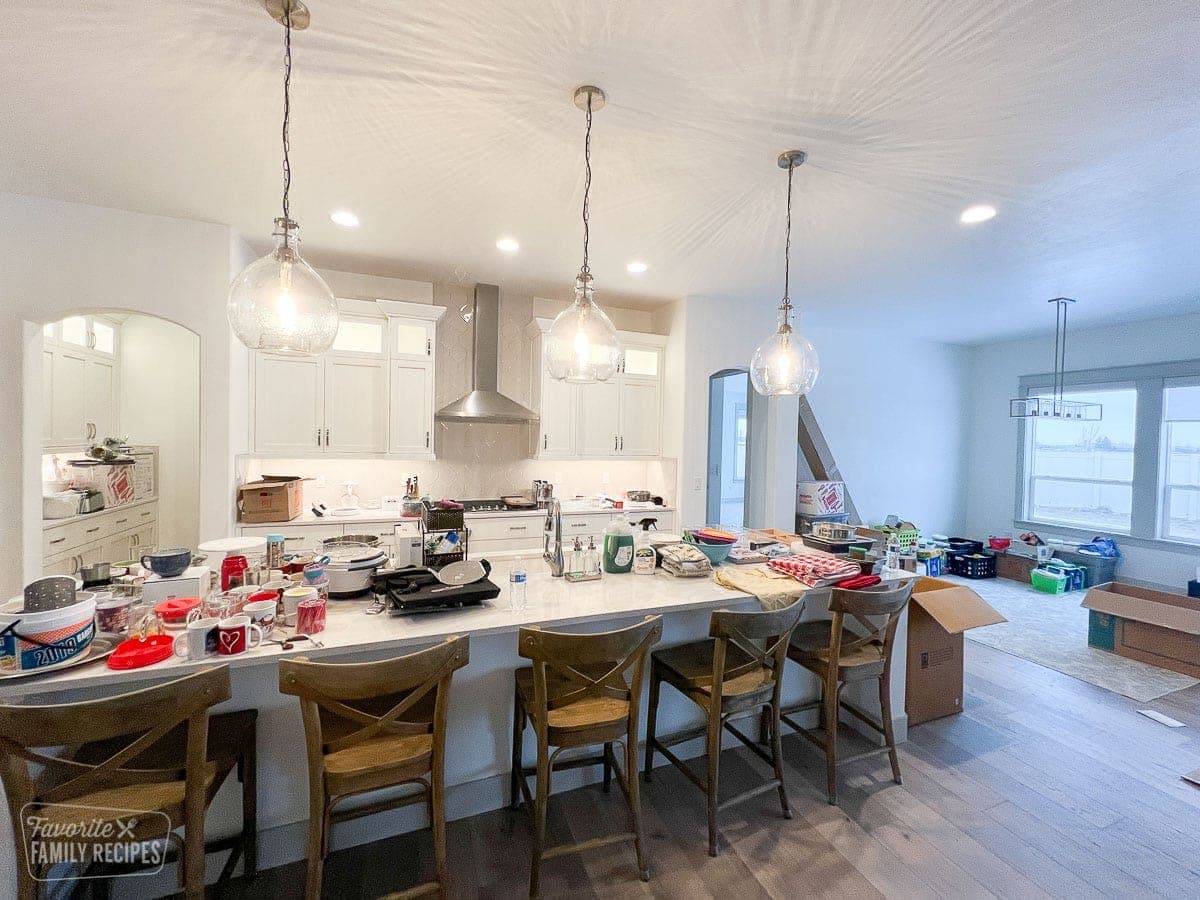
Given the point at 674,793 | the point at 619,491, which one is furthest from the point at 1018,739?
the point at 619,491

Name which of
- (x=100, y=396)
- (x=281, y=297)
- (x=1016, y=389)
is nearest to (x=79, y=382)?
(x=100, y=396)

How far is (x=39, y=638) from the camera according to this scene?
1302 millimetres

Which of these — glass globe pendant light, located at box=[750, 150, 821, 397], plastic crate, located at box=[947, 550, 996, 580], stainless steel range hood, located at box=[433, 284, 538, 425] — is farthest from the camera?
plastic crate, located at box=[947, 550, 996, 580]

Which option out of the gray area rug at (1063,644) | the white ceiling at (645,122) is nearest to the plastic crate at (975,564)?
the gray area rug at (1063,644)

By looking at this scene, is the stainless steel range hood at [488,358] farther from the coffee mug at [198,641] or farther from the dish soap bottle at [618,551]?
the coffee mug at [198,641]

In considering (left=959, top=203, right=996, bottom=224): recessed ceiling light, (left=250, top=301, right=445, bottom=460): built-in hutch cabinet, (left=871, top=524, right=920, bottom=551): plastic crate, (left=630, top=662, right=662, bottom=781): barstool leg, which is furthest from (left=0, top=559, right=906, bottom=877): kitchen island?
(left=871, top=524, right=920, bottom=551): plastic crate

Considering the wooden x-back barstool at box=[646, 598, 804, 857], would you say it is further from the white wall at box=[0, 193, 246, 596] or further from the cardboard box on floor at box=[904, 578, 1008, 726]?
the white wall at box=[0, 193, 246, 596]

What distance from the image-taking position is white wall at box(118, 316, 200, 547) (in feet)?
14.3

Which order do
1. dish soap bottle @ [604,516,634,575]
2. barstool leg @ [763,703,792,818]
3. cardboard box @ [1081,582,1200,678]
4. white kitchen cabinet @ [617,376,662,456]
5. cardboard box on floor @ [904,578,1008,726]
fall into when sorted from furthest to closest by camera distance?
white kitchen cabinet @ [617,376,662,456] → cardboard box @ [1081,582,1200,678] → cardboard box on floor @ [904,578,1008,726] → dish soap bottle @ [604,516,634,575] → barstool leg @ [763,703,792,818]

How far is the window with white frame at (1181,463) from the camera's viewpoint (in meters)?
4.88

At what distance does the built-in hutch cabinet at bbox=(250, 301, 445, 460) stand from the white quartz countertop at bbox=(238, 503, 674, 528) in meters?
0.49

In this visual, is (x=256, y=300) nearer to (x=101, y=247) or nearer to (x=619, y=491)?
(x=101, y=247)

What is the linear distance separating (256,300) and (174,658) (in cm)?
113

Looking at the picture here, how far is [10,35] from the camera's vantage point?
1.64m
